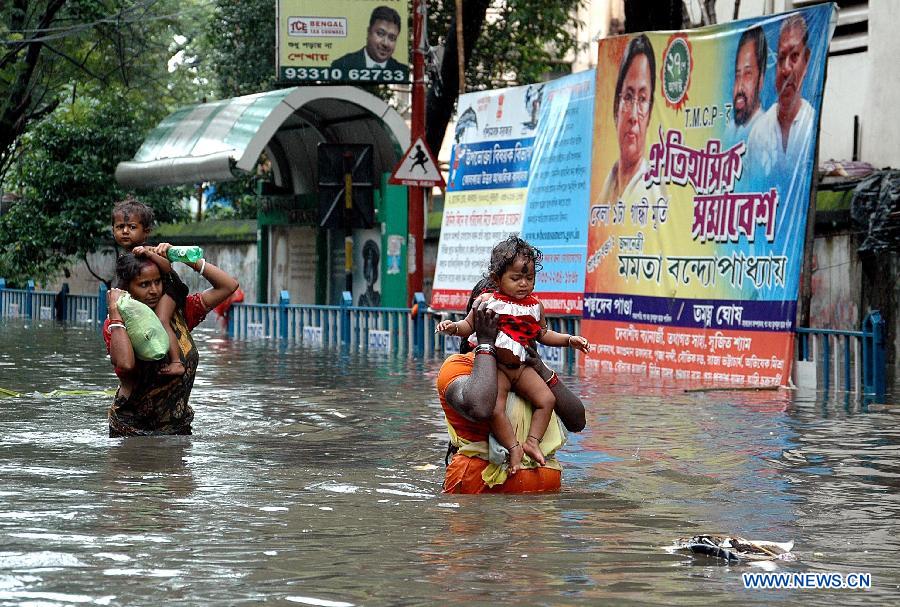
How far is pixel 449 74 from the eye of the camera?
26625mm

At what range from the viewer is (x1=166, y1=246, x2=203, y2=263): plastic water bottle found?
9.69 metres

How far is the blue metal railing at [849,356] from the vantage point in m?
14.2

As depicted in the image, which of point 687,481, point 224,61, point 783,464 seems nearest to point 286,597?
point 687,481

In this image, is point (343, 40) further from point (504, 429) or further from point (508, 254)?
point (504, 429)

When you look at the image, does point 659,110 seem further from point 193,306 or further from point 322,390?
point 193,306

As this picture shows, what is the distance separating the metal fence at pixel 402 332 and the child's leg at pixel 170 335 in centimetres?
166

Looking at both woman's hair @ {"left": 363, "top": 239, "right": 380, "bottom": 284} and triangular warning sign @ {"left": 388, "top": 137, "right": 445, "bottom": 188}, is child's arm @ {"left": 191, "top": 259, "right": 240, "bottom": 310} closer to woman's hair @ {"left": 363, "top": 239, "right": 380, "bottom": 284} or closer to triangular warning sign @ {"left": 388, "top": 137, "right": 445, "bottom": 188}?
triangular warning sign @ {"left": 388, "top": 137, "right": 445, "bottom": 188}

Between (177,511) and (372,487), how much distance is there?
1.36 metres

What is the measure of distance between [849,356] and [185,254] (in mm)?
7332

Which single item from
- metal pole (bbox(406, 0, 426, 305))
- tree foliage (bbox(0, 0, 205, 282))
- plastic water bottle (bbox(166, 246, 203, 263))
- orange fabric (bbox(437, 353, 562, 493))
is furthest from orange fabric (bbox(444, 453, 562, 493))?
tree foliage (bbox(0, 0, 205, 282))

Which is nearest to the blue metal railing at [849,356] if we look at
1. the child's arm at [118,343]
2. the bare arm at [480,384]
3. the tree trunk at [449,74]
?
the bare arm at [480,384]

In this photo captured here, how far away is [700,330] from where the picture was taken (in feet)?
53.1

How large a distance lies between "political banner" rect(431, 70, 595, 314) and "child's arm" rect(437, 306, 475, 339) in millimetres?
10317

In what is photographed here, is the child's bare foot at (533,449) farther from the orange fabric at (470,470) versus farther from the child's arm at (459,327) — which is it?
the child's arm at (459,327)
